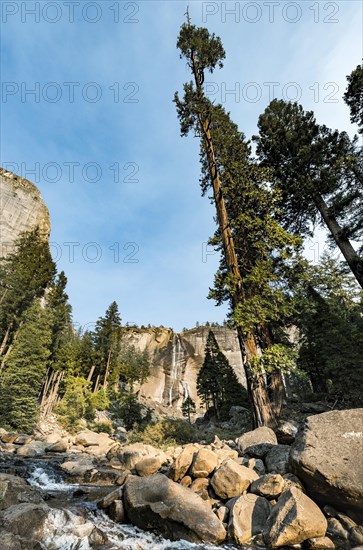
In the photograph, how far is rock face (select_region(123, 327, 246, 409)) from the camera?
64688 millimetres

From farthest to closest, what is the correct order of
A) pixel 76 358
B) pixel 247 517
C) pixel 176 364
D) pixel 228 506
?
pixel 176 364
pixel 76 358
pixel 228 506
pixel 247 517

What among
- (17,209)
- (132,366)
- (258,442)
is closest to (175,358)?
(132,366)

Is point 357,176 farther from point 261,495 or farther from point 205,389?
point 205,389

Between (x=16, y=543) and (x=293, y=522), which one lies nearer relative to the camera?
(x=16, y=543)

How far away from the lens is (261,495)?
17.8ft

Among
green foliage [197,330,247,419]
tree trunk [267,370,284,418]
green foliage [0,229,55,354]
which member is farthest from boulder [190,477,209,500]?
green foliage [0,229,55,354]

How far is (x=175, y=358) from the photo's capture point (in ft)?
228

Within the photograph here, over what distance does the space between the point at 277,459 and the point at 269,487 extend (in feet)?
4.82

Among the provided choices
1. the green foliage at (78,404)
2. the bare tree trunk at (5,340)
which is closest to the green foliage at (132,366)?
the green foliage at (78,404)

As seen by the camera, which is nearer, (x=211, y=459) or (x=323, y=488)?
(x=323, y=488)

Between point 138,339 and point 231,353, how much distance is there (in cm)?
2590

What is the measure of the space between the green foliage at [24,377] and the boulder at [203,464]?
882 inches

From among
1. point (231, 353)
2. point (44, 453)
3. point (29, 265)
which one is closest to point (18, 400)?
point (44, 453)

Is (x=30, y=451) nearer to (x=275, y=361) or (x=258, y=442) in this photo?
(x=258, y=442)
